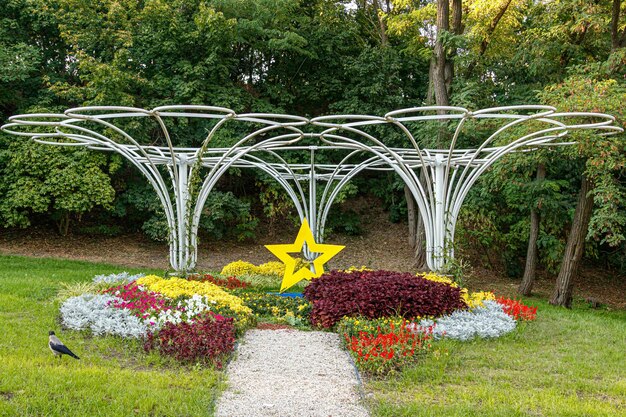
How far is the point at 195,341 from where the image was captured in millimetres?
6207

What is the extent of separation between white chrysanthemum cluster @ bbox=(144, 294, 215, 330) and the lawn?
1.49ft

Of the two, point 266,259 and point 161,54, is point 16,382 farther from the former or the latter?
point 161,54

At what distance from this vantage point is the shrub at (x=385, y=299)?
7852 mm

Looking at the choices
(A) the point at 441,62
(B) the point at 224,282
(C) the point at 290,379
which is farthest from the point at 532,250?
(C) the point at 290,379

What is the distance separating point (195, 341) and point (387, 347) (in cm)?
202

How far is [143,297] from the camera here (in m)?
7.93

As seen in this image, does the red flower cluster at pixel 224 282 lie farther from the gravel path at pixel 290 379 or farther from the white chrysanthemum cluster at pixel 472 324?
the white chrysanthemum cluster at pixel 472 324

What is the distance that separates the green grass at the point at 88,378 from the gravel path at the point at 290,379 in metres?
0.26

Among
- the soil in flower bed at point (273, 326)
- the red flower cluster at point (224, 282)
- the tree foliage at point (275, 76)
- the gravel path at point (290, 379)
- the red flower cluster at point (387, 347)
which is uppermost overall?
the tree foliage at point (275, 76)

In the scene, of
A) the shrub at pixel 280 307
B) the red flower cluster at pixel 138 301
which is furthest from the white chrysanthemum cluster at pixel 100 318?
the shrub at pixel 280 307

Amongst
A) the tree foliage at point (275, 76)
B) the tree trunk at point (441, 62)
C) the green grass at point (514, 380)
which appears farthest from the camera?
the tree trunk at point (441, 62)

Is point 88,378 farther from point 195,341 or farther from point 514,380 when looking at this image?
point 514,380

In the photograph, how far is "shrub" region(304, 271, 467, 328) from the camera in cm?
785

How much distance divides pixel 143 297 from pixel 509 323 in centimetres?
498
